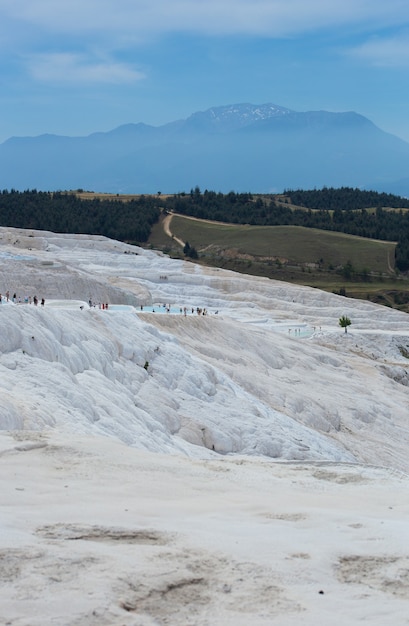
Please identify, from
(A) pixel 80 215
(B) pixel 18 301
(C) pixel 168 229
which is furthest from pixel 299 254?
(B) pixel 18 301

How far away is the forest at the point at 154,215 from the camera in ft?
406

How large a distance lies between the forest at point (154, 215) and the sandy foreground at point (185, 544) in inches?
3917

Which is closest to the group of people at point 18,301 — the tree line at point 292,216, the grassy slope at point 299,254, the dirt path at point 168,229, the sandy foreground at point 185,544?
the sandy foreground at point 185,544

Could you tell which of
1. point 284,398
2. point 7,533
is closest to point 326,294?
point 284,398

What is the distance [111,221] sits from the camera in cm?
12769

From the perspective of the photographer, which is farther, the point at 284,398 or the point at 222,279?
the point at 222,279

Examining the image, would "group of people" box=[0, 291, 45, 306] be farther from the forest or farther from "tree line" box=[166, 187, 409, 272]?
"tree line" box=[166, 187, 409, 272]

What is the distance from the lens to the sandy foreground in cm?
759

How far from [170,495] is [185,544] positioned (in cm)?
230

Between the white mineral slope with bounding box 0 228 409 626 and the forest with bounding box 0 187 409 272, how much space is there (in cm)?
8406

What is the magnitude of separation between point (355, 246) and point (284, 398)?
84.1m

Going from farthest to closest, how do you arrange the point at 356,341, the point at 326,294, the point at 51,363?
the point at 326,294 → the point at 356,341 → the point at 51,363

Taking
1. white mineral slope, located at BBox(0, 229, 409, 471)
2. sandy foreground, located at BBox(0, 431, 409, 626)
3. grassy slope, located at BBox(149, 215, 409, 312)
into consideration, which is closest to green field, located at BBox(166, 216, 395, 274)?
grassy slope, located at BBox(149, 215, 409, 312)

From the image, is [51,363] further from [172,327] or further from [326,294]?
[326,294]
